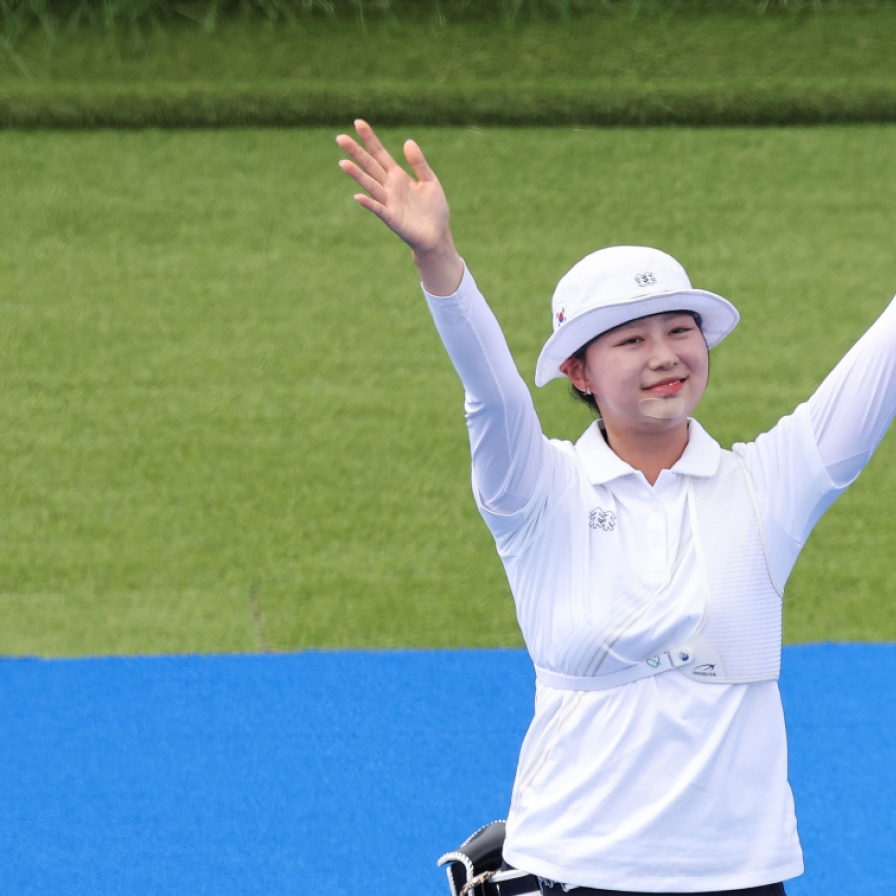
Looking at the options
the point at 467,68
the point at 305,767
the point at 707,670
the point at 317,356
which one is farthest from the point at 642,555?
the point at 467,68

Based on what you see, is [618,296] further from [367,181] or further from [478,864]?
[478,864]

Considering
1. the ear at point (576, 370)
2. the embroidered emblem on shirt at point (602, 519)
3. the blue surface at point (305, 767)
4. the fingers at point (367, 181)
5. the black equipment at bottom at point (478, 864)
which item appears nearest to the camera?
the fingers at point (367, 181)

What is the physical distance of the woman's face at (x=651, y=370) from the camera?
2.46 m

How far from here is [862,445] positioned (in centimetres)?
248

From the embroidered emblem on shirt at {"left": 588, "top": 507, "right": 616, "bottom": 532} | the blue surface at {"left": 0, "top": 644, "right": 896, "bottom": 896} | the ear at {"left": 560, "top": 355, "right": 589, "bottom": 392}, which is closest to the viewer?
the embroidered emblem on shirt at {"left": 588, "top": 507, "right": 616, "bottom": 532}

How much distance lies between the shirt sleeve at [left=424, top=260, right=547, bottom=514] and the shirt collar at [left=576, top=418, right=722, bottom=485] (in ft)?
0.40

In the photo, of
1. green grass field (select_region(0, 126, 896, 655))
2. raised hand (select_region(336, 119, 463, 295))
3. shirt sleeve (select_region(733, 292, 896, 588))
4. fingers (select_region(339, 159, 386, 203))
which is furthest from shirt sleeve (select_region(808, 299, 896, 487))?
green grass field (select_region(0, 126, 896, 655))

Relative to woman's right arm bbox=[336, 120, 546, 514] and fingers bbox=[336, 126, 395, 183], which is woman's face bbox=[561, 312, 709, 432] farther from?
fingers bbox=[336, 126, 395, 183]

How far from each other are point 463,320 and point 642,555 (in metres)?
0.52

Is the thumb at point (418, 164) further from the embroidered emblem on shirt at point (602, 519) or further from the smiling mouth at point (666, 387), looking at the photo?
the embroidered emblem on shirt at point (602, 519)

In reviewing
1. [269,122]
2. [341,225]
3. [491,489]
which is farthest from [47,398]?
[491,489]

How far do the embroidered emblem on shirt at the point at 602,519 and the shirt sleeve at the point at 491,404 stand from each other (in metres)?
0.12

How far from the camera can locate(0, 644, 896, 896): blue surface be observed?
4.18m

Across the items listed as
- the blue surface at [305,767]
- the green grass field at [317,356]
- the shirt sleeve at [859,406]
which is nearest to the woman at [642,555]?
the shirt sleeve at [859,406]
